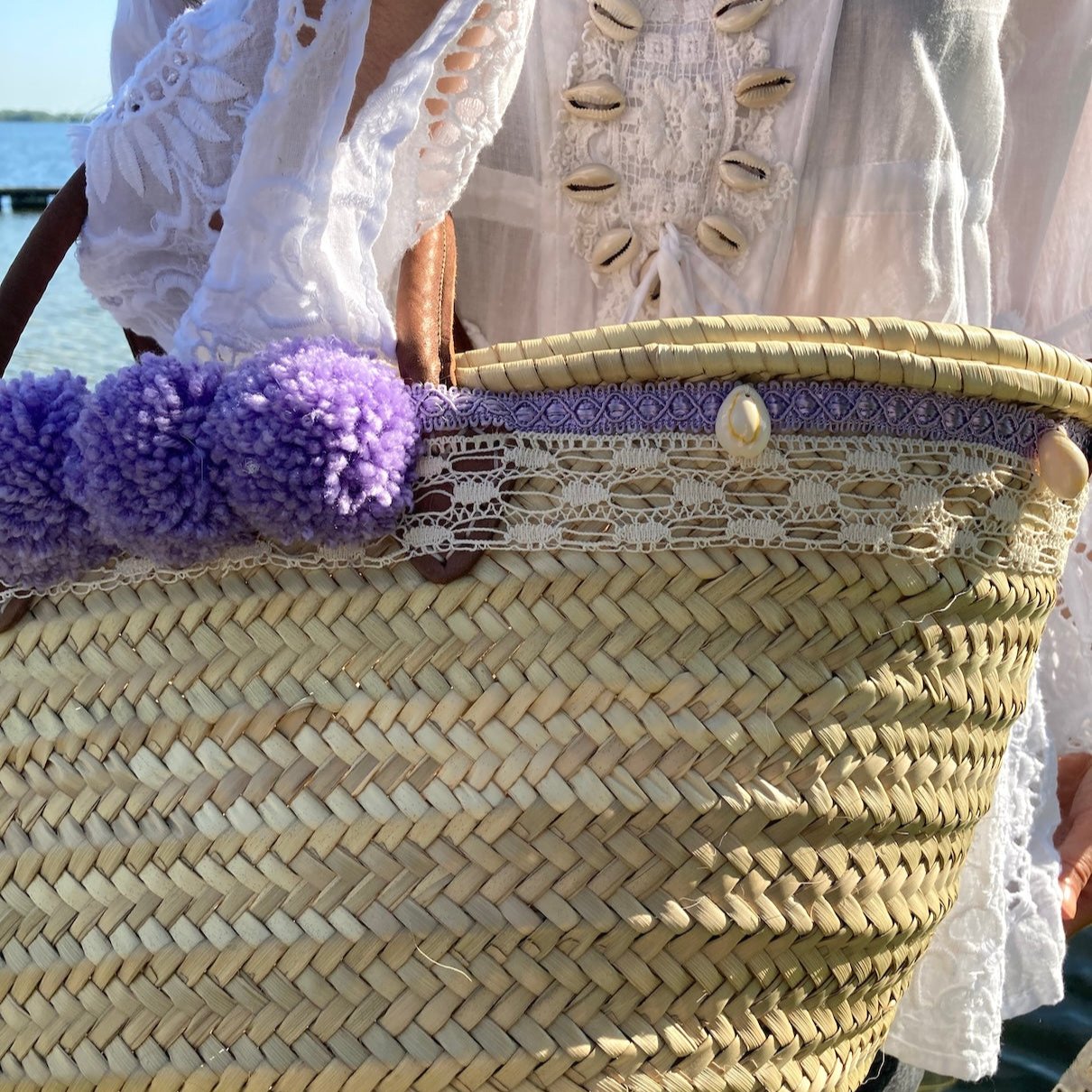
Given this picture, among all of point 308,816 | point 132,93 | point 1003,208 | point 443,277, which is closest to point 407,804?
point 308,816

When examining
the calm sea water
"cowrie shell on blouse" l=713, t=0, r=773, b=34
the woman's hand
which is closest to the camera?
"cowrie shell on blouse" l=713, t=0, r=773, b=34

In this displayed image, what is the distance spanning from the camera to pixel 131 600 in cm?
65

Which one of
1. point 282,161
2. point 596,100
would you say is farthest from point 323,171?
point 596,100

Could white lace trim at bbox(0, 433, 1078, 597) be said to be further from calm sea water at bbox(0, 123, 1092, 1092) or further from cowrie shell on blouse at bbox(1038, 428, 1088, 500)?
calm sea water at bbox(0, 123, 1092, 1092)

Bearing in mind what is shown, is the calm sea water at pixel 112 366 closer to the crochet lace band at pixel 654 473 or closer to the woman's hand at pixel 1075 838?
the crochet lace band at pixel 654 473

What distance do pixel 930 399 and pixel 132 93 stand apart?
47 cm

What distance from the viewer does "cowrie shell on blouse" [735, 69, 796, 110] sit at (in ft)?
2.62

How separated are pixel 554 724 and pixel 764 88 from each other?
47 centimetres

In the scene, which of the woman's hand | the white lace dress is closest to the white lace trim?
the white lace dress

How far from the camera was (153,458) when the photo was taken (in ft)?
1.88

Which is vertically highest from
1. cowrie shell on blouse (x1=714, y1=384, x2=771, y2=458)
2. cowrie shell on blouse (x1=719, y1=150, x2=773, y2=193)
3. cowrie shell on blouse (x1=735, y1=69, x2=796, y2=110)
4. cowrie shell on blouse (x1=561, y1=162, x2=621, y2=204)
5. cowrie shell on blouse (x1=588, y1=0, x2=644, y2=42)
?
cowrie shell on blouse (x1=588, y1=0, x2=644, y2=42)

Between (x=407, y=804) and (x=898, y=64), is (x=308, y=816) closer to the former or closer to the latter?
(x=407, y=804)

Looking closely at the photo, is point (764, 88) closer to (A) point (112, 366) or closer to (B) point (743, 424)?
(B) point (743, 424)

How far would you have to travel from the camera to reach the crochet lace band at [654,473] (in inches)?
23.2
